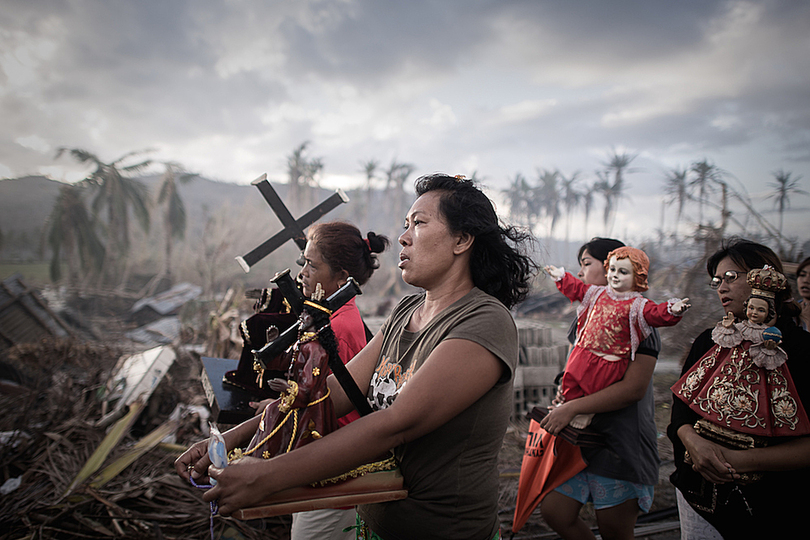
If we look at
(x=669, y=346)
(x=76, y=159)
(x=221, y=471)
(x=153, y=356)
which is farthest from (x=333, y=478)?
(x=76, y=159)

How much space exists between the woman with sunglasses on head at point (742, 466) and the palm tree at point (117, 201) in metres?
22.1

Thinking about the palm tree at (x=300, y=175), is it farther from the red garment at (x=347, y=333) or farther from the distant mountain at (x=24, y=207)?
the red garment at (x=347, y=333)

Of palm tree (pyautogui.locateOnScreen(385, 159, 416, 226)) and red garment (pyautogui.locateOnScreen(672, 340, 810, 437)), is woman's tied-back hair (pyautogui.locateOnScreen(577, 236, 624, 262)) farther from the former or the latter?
palm tree (pyautogui.locateOnScreen(385, 159, 416, 226))

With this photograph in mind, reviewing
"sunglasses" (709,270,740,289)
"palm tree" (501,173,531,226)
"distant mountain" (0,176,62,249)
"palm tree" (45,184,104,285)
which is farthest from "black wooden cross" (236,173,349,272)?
"palm tree" (501,173,531,226)

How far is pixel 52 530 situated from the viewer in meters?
3.61

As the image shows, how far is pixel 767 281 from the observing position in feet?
6.55

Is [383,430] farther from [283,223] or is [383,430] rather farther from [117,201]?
[117,201]

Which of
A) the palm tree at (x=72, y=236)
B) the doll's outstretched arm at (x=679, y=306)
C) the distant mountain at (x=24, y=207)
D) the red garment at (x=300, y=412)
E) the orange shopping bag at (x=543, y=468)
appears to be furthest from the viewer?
the distant mountain at (x=24, y=207)

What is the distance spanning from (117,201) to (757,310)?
2350 centimetres

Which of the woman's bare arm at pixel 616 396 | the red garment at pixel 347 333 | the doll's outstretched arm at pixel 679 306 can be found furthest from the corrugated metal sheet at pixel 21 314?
the doll's outstretched arm at pixel 679 306

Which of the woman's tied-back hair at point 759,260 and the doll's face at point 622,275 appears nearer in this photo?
the woman's tied-back hair at point 759,260

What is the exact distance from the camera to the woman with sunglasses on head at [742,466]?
195cm

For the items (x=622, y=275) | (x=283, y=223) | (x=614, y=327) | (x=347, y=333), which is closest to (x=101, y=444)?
(x=283, y=223)

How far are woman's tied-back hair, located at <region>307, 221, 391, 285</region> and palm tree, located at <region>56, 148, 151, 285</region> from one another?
20.3 meters
